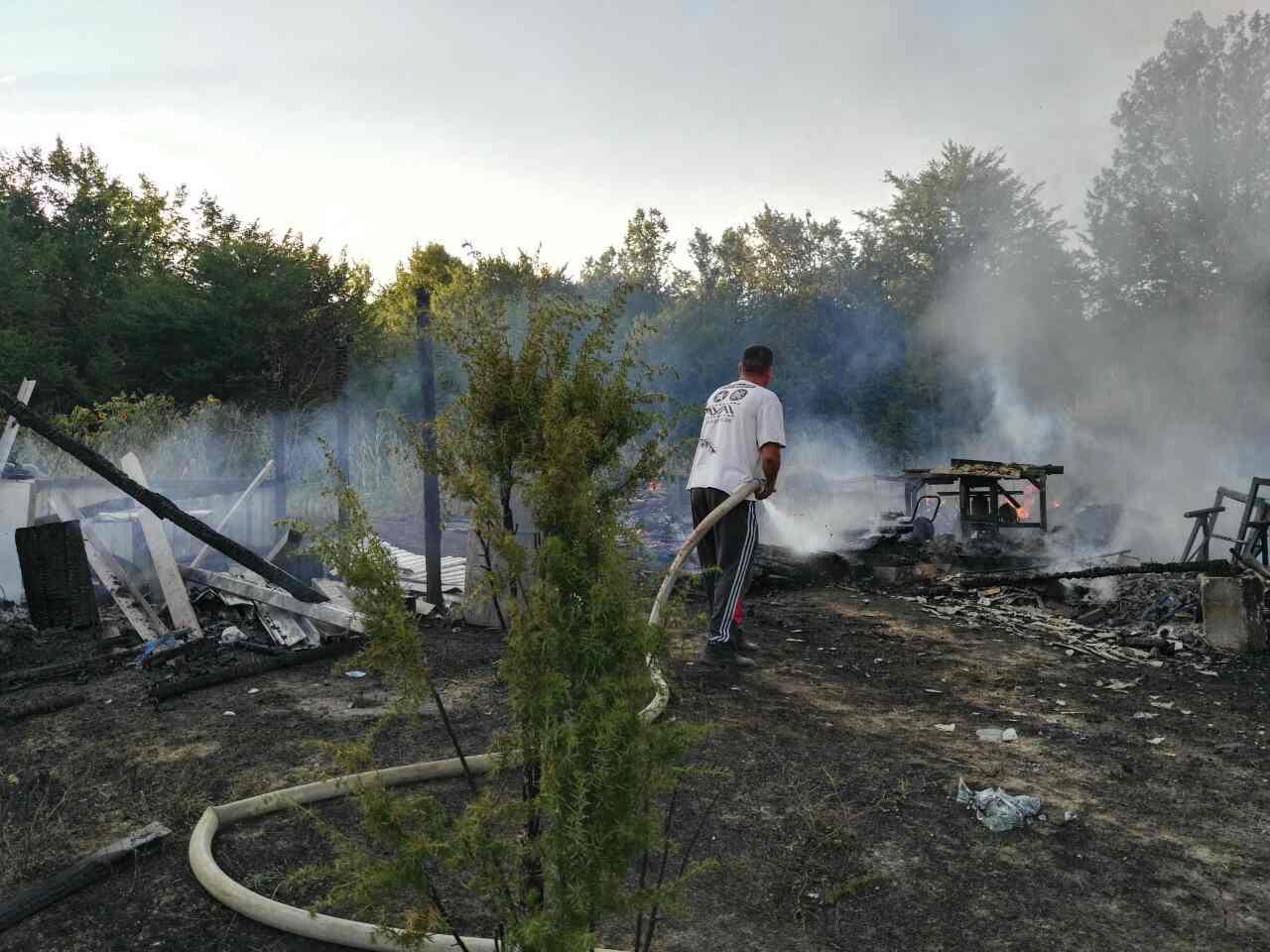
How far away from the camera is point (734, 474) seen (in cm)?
598

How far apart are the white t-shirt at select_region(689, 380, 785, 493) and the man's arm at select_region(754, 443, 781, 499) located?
5 cm

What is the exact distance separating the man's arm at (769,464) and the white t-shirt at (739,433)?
1.9 inches

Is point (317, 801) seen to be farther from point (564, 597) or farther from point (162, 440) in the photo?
point (162, 440)

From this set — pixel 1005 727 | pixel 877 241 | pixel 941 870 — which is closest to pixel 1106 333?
pixel 877 241

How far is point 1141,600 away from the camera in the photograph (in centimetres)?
830

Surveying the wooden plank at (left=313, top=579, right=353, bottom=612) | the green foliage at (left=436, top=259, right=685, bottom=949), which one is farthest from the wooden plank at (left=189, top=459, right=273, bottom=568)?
the green foliage at (left=436, top=259, right=685, bottom=949)

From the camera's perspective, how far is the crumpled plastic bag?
3.53 metres

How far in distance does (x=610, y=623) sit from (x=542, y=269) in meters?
1.41

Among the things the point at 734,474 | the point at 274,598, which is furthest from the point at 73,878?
the point at 734,474

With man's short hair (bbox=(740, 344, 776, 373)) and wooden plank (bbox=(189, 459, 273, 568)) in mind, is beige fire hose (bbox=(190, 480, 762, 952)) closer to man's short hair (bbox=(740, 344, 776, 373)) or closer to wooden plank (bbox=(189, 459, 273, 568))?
man's short hair (bbox=(740, 344, 776, 373))

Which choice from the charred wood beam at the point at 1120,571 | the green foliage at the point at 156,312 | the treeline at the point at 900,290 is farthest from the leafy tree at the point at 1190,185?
the green foliage at the point at 156,312

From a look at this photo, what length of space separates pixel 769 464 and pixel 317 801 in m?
3.37

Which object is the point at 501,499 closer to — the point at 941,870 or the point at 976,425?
the point at 941,870

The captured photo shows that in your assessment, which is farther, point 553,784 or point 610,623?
point 610,623
